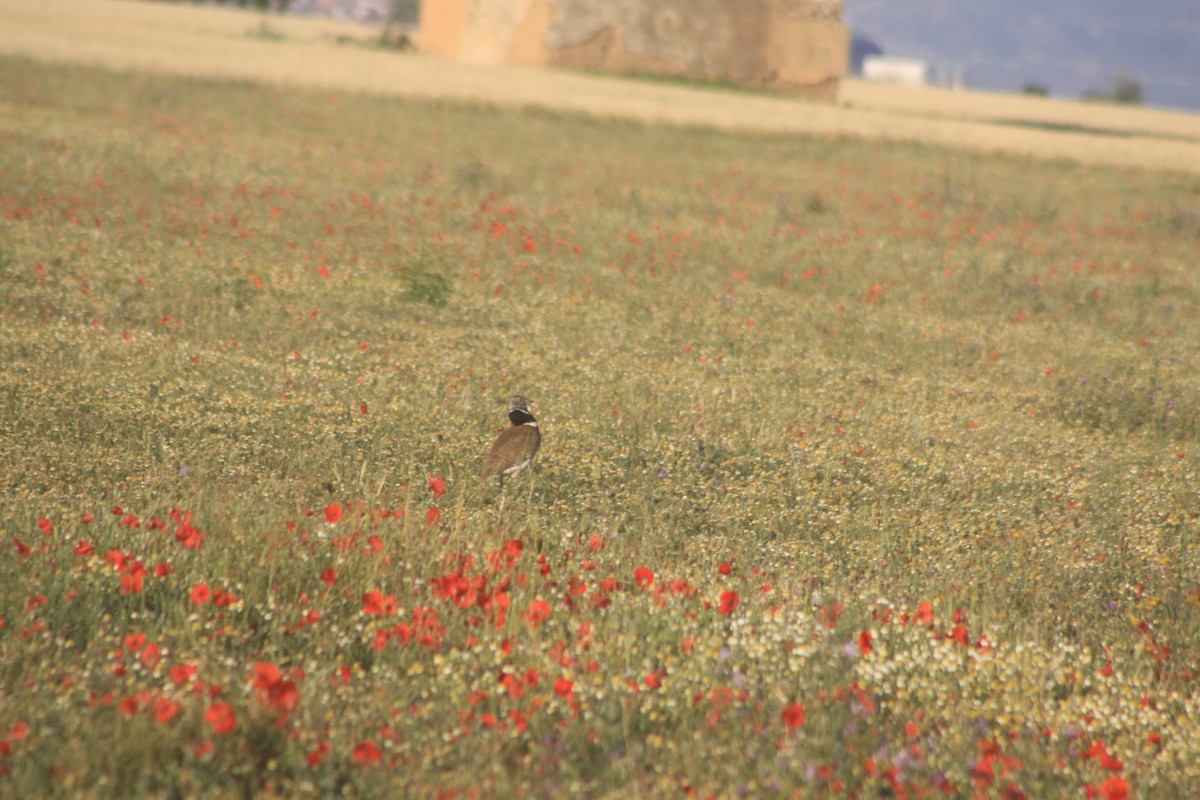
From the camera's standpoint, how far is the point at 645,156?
982 inches

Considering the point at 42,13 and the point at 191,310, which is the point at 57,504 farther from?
the point at 42,13

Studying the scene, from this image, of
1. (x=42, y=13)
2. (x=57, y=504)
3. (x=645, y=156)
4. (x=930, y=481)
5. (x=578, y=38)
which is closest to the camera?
(x=57, y=504)

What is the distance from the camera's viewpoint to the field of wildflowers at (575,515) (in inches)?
152

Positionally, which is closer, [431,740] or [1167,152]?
[431,740]

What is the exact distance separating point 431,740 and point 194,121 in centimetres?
2216

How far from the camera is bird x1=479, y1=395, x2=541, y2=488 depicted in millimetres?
6086

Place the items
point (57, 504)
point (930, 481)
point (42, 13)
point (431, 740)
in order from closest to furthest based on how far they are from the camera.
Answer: point (431, 740) < point (57, 504) < point (930, 481) < point (42, 13)

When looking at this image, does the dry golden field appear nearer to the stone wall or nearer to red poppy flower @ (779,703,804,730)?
the stone wall

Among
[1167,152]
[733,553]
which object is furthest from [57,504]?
[1167,152]

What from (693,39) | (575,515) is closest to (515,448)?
(575,515)

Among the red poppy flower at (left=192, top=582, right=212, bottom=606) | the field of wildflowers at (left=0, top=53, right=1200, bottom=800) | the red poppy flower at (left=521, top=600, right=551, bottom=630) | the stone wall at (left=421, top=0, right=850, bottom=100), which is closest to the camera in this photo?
the field of wildflowers at (left=0, top=53, right=1200, bottom=800)

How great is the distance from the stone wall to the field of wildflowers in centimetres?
3531

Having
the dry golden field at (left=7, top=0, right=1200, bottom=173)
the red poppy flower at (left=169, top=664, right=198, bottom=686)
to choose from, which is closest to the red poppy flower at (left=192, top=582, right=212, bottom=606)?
the red poppy flower at (left=169, top=664, right=198, bottom=686)

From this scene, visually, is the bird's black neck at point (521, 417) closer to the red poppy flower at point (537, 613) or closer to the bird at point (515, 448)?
the bird at point (515, 448)
